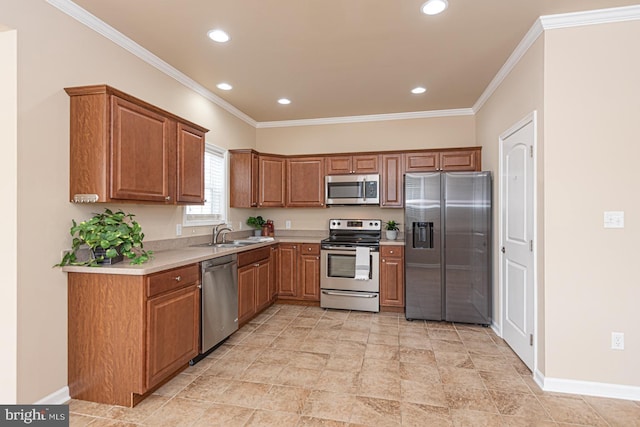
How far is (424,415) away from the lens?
7.04 ft

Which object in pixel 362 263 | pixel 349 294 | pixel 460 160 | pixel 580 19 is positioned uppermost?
pixel 580 19

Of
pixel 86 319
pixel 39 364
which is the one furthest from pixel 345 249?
pixel 39 364

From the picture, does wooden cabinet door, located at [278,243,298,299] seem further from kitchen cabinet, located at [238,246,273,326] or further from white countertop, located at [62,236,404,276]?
white countertop, located at [62,236,404,276]

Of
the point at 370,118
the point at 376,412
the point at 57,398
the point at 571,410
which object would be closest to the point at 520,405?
the point at 571,410

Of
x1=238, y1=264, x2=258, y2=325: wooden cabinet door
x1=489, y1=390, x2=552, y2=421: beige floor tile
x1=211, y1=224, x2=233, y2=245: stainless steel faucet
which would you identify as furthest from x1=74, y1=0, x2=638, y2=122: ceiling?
x1=489, y1=390, x2=552, y2=421: beige floor tile

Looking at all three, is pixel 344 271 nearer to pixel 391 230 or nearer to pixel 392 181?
pixel 391 230

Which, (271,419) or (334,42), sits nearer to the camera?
(271,419)

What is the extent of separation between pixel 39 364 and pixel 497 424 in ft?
9.61

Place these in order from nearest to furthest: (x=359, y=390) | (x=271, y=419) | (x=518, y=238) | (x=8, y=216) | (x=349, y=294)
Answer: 1. (x=8, y=216)
2. (x=271, y=419)
3. (x=359, y=390)
4. (x=518, y=238)
5. (x=349, y=294)

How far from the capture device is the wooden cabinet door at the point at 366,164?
15.5 feet

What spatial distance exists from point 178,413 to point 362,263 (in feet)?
8.93

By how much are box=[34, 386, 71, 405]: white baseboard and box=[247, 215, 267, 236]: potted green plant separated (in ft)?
9.93

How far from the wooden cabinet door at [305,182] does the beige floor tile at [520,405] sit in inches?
126

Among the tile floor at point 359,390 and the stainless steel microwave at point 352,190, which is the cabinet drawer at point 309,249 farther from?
the tile floor at point 359,390
